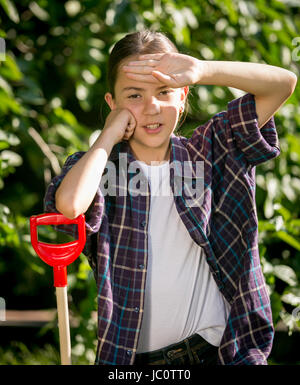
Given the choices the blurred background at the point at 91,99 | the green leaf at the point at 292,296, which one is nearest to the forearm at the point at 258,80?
the blurred background at the point at 91,99

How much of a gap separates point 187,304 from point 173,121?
509mm

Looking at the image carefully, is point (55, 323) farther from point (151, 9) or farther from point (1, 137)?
point (151, 9)

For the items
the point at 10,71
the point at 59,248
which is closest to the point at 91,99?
the point at 10,71

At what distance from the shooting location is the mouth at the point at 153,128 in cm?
155

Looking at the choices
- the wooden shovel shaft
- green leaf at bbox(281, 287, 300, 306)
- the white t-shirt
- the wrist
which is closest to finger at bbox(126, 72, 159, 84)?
the wrist

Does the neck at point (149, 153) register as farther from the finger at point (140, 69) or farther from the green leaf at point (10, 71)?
the green leaf at point (10, 71)

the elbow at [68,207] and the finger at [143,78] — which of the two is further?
the finger at [143,78]

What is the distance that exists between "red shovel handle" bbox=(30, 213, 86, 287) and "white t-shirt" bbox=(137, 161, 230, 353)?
0.72 feet

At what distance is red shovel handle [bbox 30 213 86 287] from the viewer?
54.4 inches

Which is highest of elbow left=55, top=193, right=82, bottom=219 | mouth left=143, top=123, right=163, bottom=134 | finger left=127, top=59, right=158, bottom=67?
finger left=127, top=59, right=158, bottom=67

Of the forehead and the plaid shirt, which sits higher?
the forehead

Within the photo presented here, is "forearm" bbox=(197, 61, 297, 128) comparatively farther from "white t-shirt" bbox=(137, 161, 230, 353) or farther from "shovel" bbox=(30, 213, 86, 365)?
"shovel" bbox=(30, 213, 86, 365)

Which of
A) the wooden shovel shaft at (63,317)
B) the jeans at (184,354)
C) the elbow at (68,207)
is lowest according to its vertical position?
the jeans at (184,354)
